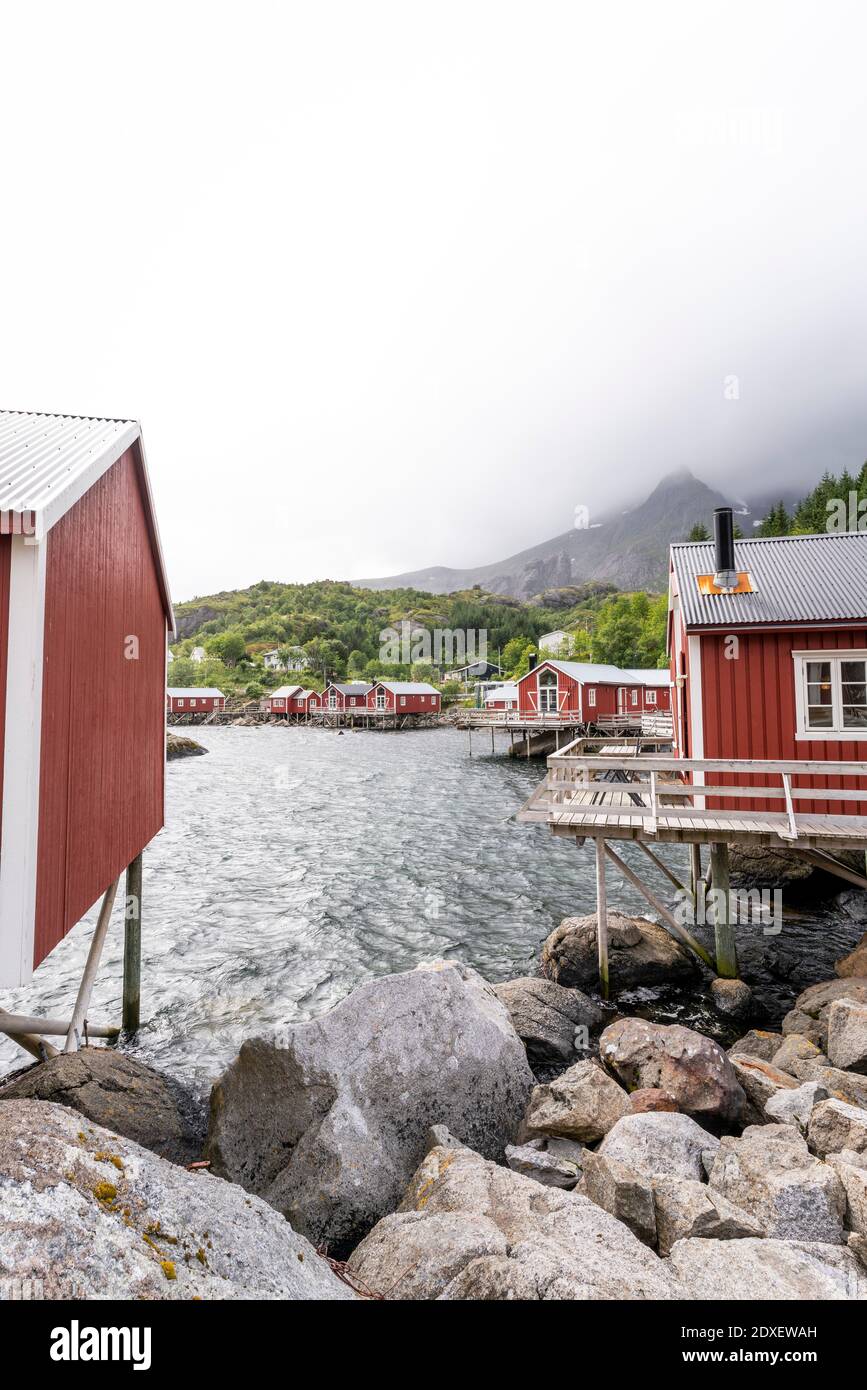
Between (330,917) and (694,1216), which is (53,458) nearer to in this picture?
(694,1216)

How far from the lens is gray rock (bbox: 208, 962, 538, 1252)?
512 centimetres

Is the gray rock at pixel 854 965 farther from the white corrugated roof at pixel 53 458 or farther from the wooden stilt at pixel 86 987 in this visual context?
the white corrugated roof at pixel 53 458

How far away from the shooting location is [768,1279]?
3490 mm

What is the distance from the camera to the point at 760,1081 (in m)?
6.62

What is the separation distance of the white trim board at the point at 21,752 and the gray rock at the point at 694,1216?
462cm

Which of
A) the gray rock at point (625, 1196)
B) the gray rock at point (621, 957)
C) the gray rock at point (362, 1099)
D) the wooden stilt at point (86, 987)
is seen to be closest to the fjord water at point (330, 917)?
the gray rock at point (621, 957)

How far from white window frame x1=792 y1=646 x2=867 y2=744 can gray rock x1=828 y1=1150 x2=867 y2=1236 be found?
806 centimetres

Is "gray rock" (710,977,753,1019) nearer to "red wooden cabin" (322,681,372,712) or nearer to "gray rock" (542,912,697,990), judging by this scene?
"gray rock" (542,912,697,990)

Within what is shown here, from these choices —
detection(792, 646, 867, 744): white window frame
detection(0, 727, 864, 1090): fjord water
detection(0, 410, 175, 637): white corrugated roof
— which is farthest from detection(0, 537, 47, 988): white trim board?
A: detection(792, 646, 867, 744): white window frame

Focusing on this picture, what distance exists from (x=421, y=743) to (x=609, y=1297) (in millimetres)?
56368

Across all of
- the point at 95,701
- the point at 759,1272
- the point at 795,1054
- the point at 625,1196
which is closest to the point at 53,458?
the point at 95,701

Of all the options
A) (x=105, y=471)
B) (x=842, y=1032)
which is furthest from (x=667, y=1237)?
(x=105, y=471)

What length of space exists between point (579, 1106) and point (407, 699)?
Result: 7207 centimetres
